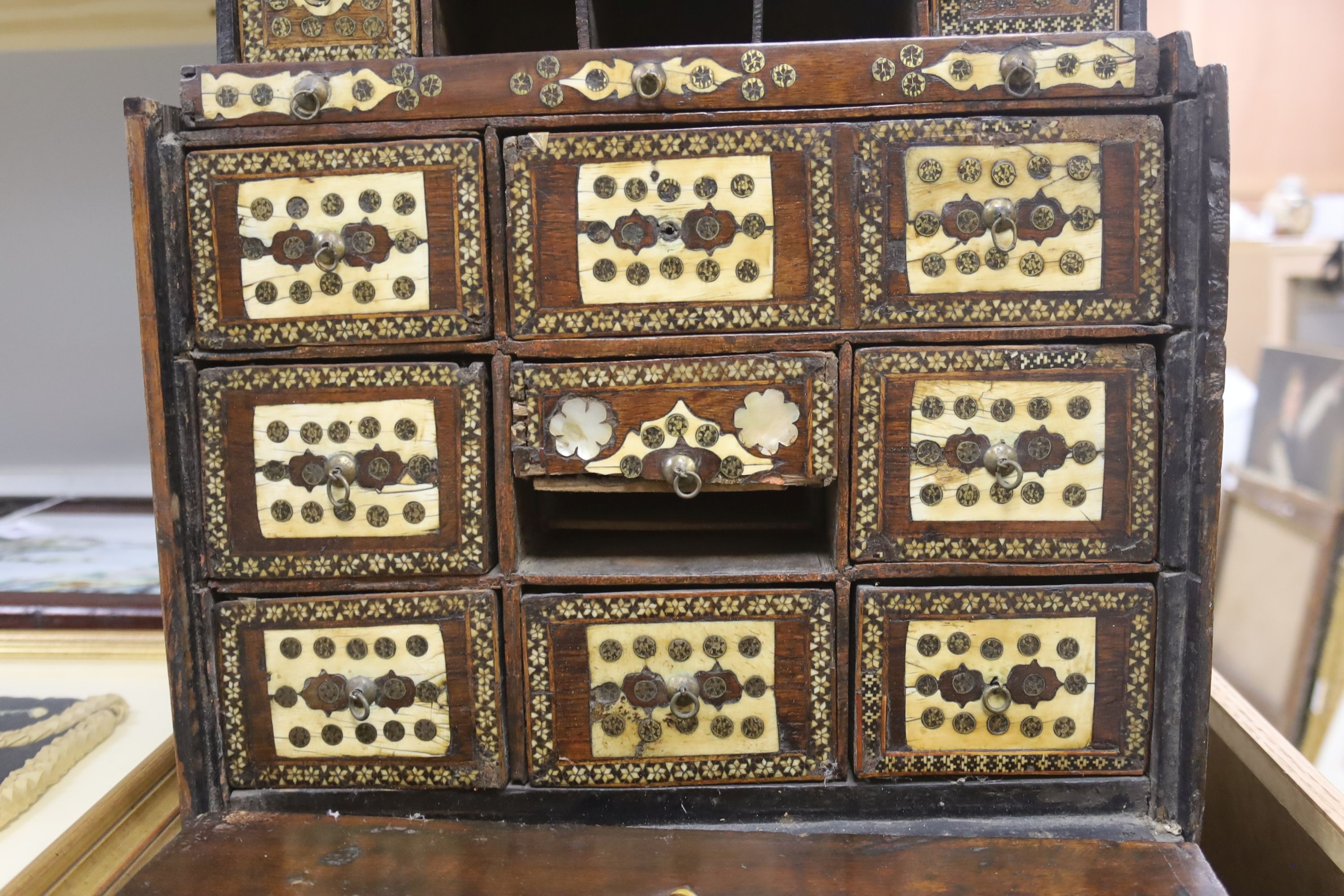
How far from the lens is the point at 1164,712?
4.50 ft

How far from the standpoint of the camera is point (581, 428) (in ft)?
4.42

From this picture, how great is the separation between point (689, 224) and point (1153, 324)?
0.72 m

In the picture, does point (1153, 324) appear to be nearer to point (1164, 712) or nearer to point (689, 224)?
point (1164, 712)

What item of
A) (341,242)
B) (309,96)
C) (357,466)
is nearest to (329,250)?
(341,242)

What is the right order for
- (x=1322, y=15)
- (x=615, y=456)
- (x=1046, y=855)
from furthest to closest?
(x=1322, y=15) → (x=615, y=456) → (x=1046, y=855)

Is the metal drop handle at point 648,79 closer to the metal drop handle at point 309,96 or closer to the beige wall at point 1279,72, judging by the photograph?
the metal drop handle at point 309,96

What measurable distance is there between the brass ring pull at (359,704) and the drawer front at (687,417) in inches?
18.5

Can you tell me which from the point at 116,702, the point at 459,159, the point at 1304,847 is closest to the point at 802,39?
the point at 459,159

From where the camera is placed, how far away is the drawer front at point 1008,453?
131 centimetres

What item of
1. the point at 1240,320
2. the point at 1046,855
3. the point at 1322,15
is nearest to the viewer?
the point at 1046,855

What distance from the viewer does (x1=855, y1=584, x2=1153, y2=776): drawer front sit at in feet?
4.46

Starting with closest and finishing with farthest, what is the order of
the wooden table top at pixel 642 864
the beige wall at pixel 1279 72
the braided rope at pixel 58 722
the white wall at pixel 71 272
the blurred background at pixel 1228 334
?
the wooden table top at pixel 642 864
the braided rope at pixel 58 722
the blurred background at pixel 1228 334
the white wall at pixel 71 272
the beige wall at pixel 1279 72

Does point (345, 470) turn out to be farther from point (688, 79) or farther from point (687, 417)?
point (688, 79)

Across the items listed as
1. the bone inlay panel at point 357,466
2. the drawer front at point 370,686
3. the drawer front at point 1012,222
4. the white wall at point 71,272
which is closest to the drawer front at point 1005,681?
the drawer front at point 1012,222
